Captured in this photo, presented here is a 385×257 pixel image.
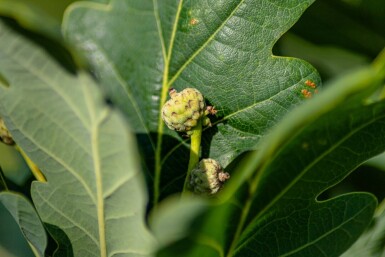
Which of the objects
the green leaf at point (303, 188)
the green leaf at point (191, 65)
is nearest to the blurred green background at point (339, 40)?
the green leaf at point (191, 65)

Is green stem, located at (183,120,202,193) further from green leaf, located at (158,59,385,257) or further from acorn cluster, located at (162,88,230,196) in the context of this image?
green leaf, located at (158,59,385,257)

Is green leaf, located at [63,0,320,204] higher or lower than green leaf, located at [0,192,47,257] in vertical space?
higher

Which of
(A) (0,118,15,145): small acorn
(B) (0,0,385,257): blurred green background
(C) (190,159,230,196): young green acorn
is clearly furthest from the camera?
(B) (0,0,385,257): blurred green background

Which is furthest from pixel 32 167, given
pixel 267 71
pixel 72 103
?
pixel 267 71

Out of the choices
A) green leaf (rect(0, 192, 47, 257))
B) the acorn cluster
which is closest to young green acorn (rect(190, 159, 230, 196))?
the acorn cluster

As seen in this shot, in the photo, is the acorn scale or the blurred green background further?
the blurred green background
